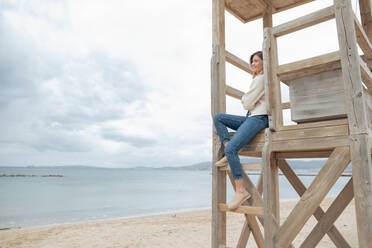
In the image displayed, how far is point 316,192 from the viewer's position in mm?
2520

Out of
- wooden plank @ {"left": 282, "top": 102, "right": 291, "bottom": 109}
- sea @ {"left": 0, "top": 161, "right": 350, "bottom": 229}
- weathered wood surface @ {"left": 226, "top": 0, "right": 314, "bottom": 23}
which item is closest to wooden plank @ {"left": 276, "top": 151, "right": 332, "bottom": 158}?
wooden plank @ {"left": 282, "top": 102, "right": 291, "bottom": 109}

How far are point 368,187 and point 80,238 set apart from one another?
9106 millimetres

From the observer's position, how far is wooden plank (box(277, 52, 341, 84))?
252cm

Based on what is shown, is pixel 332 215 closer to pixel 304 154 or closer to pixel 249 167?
pixel 304 154

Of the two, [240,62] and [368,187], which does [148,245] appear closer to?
[240,62]

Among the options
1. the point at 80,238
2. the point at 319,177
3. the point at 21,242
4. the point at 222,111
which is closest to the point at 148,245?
the point at 80,238

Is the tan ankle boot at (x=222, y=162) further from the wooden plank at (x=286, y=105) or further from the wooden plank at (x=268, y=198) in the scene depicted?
the wooden plank at (x=286, y=105)

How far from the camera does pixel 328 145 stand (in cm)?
249

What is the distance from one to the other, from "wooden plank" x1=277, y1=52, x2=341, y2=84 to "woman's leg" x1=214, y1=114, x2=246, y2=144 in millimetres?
775

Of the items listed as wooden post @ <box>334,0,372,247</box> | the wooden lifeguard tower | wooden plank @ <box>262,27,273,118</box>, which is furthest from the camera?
wooden plank @ <box>262,27,273,118</box>

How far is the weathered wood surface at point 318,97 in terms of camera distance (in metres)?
2.56

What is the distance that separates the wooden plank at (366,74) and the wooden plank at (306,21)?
1.87 ft

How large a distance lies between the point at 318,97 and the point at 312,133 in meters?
0.39

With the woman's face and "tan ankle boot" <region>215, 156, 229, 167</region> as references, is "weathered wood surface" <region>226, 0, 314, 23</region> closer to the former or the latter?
the woman's face
